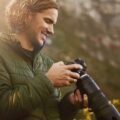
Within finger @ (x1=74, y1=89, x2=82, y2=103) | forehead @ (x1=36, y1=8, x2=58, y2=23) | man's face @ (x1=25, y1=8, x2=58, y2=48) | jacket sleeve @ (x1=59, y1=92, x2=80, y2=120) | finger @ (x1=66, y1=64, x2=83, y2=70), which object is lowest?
jacket sleeve @ (x1=59, y1=92, x2=80, y2=120)

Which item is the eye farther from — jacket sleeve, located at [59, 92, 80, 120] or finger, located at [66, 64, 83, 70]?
jacket sleeve, located at [59, 92, 80, 120]

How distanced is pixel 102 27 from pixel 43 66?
10228mm

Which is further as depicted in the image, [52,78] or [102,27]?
[102,27]

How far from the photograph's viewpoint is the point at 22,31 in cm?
324

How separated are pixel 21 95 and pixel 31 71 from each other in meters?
0.26

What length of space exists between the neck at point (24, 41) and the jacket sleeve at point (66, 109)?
38cm

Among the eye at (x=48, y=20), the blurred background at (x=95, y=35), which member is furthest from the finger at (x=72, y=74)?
the blurred background at (x=95, y=35)

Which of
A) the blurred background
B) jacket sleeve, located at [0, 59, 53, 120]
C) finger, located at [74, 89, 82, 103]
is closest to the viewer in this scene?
jacket sleeve, located at [0, 59, 53, 120]

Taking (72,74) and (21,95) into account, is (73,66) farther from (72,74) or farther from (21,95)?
(21,95)

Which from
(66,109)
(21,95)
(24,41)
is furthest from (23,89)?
(66,109)

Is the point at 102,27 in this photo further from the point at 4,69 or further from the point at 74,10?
the point at 4,69

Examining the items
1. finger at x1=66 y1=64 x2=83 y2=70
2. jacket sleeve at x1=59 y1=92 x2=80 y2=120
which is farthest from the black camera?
jacket sleeve at x1=59 y1=92 x2=80 y2=120

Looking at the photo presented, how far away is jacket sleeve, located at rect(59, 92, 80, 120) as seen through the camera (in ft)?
Answer: 11.0

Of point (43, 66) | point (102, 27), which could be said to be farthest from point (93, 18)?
point (43, 66)
